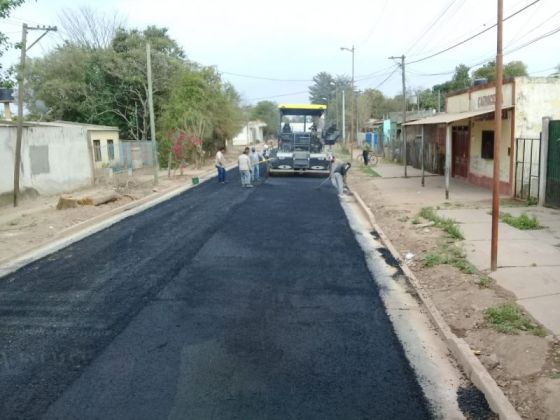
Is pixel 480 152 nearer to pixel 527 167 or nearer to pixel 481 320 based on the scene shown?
pixel 527 167

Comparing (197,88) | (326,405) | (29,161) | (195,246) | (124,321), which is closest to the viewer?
(326,405)

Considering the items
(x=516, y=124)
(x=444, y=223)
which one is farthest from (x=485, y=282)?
(x=516, y=124)

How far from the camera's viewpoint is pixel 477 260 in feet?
28.1

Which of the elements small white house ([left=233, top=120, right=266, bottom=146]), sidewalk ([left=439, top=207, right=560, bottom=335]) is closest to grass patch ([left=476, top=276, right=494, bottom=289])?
sidewalk ([left=439, top=207, right=560, bottom=335])

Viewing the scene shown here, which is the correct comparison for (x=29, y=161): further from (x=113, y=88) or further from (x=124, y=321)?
(x=113, y=88)

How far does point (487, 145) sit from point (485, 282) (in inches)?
489

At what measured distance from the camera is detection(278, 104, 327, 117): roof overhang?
1115 inches

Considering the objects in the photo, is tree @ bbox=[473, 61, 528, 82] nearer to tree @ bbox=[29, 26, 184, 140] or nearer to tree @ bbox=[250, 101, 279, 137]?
tree @ bbox=[29, 26, 184, 140]

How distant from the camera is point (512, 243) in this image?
9.58 metres

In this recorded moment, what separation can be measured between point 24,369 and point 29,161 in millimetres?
15450

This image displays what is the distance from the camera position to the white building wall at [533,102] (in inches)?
598

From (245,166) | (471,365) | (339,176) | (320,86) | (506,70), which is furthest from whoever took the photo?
(320,86)

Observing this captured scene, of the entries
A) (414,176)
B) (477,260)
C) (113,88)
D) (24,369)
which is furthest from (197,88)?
(24,369)

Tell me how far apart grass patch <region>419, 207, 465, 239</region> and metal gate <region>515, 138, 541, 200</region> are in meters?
3.38
